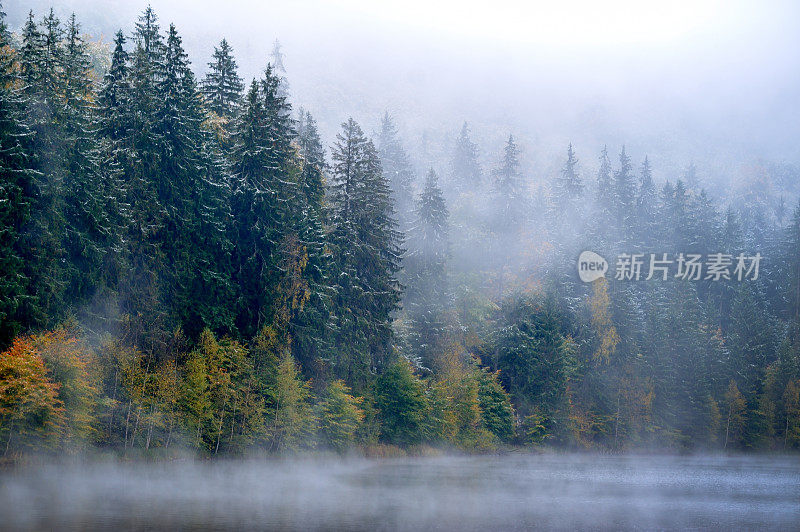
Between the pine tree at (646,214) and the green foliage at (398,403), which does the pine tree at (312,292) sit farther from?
the pine tree at (646,214)

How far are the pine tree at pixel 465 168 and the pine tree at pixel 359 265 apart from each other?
3313 inches

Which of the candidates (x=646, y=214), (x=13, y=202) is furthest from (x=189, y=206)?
(x=646, y=214)

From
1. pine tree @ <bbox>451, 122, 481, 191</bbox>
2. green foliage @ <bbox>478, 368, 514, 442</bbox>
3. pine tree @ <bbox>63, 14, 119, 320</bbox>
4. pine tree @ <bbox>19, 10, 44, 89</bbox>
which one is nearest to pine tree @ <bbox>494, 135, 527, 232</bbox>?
pine tree @ <bbox>451, 122, 481, 191</bbox>

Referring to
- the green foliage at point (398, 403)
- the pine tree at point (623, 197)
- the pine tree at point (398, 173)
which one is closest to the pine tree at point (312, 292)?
the green foliage at point (398, 403)

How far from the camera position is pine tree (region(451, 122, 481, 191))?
147 meters

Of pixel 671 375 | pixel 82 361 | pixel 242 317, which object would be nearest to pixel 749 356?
pixel 671 375

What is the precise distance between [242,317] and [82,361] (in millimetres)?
14117

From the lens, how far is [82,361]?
3819 cm

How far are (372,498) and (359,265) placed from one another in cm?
2959

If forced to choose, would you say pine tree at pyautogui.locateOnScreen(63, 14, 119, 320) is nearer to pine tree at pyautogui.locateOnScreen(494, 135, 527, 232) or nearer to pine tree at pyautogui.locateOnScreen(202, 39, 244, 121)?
pine tree at pyautogui.locateOnScreen(202, 39, 244, 121)

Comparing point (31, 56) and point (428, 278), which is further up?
point (31, 56)

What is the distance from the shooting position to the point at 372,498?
3338cm

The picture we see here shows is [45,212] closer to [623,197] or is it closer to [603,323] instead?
[603,323]

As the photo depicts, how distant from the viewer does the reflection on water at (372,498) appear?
25.5 meters
